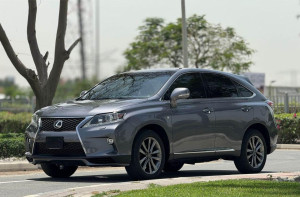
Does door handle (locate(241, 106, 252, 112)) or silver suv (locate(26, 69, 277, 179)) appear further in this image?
door handle (locate(241, 106, 252, 112))

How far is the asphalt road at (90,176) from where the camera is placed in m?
12.3

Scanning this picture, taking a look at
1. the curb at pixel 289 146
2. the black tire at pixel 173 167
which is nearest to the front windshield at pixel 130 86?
the black tire at pixel 173 167

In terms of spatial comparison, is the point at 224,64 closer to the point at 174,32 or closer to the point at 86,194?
the point at 174,32

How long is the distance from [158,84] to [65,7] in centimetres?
810

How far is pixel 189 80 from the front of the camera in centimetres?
1411

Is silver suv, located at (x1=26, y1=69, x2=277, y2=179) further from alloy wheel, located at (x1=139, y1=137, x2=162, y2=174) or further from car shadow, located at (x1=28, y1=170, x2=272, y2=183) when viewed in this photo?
car shadow, located at (x1=28, y1=170, x2=272, y2=183)

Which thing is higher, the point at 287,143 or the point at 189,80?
the point at 189,80

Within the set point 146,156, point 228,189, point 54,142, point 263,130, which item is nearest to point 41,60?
point 263,130

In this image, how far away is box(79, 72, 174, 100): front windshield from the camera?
13.4 m

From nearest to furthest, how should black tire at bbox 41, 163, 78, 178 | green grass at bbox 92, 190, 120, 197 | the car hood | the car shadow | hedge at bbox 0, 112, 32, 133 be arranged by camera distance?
green grass at bbox 92, 190, 120, 197, the car hood, the car shadow, black tire at bbox 41, 163, 78, 178, hedge at bbox 0, 112, 32, 133

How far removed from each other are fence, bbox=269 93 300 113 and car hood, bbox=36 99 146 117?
20.7 m

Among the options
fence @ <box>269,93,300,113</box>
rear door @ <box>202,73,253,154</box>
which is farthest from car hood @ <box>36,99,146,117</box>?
fence @ <box>269,93,300,113</box>

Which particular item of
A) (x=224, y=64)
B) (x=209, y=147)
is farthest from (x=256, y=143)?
(x=224, y=64)

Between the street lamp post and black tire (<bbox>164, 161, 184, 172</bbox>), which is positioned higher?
the street lamp post
